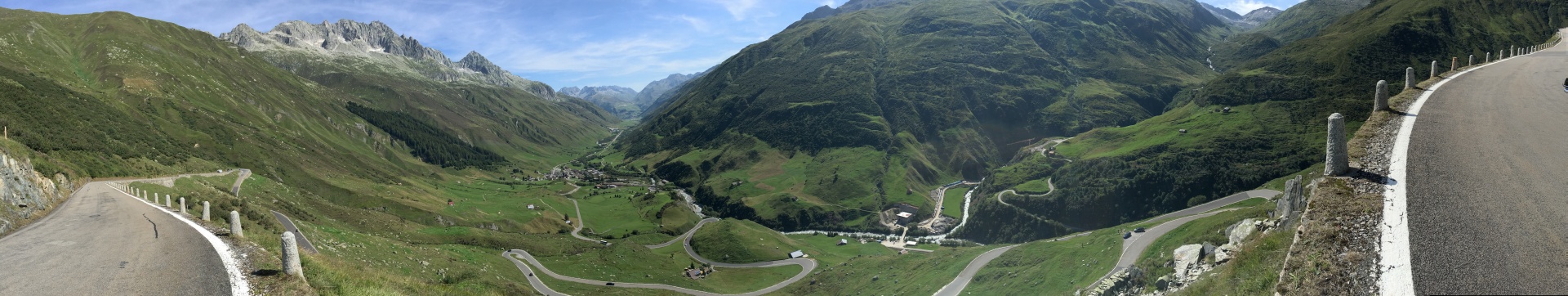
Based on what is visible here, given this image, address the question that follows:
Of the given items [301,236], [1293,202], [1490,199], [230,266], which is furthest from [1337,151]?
[301,236]

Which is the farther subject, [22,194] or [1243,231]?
[22,194]

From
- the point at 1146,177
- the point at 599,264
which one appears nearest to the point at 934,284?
the point at 599,264

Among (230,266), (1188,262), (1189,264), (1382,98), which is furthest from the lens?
(1188,262)

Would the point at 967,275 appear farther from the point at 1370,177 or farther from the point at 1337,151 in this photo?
the point at 1370,177

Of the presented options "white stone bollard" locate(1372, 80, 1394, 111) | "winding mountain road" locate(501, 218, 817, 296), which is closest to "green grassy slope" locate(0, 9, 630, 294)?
"winding mountain road" locate(501, 218, 817, 296)

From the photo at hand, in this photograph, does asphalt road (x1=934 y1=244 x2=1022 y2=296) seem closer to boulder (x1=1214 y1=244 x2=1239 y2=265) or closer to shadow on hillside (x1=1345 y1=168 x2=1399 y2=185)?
boulder (x1=1214 y1=244 x2=1239 y2=265)

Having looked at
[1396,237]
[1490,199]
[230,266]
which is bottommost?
[230,266]

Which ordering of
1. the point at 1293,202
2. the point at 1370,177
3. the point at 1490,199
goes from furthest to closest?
1. the point at 1293,202
2. the point at 1370,177
3. the point at 1490,199

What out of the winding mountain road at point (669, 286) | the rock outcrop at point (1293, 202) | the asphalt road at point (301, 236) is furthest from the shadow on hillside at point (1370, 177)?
the winding mountain road at point (669, 286)
